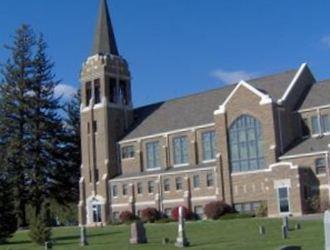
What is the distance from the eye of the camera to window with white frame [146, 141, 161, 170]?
72.0 metres

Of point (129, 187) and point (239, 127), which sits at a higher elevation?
point (239, 127)

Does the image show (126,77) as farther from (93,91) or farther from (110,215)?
(110,215)

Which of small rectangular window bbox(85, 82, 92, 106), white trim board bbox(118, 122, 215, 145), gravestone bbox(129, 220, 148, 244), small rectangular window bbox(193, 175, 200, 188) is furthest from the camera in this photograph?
small rectangular window bbox(85, 82, 92, 106)

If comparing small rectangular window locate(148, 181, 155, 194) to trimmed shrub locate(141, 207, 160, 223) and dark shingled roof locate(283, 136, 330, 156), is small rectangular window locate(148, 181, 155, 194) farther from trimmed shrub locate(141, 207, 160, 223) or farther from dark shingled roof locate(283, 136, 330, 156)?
dark shingled roof locate(283, 136, 330, 156)

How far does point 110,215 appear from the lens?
72.4 meters

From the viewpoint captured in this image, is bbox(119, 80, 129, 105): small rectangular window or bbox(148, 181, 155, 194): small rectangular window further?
bbox(119, 80, 129, 105): small rectangular window

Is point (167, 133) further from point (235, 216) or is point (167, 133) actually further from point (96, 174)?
point (235, 216)

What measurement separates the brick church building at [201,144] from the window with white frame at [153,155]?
13 cm

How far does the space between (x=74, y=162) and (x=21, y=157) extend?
28.6ft

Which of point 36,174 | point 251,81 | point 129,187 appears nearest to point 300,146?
point 251,81

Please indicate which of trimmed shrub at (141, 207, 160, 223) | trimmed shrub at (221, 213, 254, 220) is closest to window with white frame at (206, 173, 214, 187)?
trimmed shrub at (141, 207, 160, 223)

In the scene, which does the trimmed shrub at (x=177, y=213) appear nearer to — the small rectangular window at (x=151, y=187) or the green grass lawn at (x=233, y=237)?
the small rectangular window at (x=151, y=187)

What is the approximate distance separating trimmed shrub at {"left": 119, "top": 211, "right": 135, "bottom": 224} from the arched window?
12588 millimetres

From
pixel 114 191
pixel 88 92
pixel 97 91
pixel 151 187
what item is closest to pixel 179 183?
pixel 151 187
